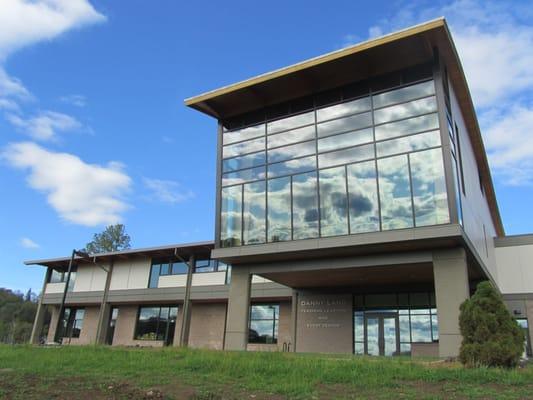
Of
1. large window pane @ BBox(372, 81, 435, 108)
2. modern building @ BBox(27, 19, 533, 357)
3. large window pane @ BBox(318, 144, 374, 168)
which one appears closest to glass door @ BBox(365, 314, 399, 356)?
modern building @ BBox(27, 19, 533, 357)

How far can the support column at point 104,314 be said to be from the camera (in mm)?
35125

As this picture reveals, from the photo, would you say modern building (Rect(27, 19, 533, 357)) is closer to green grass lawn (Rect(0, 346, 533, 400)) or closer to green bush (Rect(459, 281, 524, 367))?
green bush (Rect(459, 281, 524, 367))

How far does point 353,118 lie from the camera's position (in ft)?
62.0

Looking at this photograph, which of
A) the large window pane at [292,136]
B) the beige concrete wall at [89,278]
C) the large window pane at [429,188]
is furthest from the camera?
the beige concrete wall at [89,278]

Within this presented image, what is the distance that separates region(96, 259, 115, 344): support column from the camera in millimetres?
35125

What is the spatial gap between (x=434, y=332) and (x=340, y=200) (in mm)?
9683

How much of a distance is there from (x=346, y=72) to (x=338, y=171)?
13.2ft

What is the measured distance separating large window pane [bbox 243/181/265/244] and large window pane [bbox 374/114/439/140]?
5481 mm

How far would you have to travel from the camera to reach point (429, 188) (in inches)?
650

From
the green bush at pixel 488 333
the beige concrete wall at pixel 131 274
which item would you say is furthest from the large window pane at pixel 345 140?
the beige concrete wall at pixel 131 274

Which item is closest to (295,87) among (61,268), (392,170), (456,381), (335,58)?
(335,58)

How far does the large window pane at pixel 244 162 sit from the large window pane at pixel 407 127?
5.25m

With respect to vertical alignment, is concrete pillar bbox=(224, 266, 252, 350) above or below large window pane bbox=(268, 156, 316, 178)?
below

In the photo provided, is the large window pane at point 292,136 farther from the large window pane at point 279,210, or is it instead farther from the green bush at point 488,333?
the green bush at point 488,333
